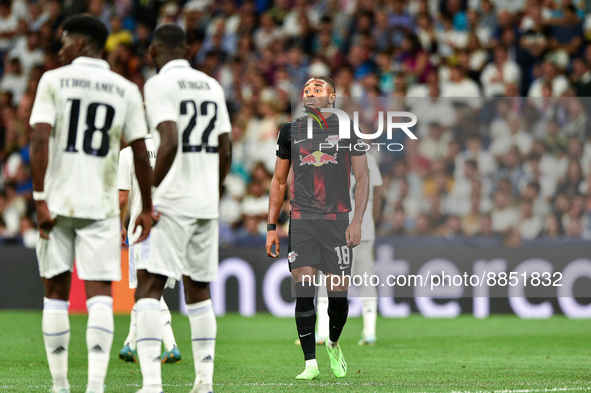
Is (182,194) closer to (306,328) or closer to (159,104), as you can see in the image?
(159,104)

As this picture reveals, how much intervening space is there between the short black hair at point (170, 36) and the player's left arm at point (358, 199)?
76.7 inches

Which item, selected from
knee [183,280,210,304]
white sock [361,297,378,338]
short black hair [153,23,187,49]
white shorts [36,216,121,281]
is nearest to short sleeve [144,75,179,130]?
short black hair [153,23,187,49]

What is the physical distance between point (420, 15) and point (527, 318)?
18.9 ft

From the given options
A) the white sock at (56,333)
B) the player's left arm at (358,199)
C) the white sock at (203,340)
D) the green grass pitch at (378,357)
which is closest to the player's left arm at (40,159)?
the white sock at (56,333)

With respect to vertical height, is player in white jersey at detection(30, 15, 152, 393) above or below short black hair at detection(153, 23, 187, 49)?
below

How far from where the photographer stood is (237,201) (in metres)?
14.2

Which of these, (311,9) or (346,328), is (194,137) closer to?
(346,328)

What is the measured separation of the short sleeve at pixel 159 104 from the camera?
16.5ft

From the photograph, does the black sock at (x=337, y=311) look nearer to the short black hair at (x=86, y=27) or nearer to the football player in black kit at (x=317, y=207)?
the football player in black kit at (x=317, y=207)

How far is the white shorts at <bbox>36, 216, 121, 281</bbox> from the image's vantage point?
4.92 meters

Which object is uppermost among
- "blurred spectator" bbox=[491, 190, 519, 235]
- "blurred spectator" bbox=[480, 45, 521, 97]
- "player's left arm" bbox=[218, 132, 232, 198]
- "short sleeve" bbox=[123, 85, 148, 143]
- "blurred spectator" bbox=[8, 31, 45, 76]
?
"blurred spectator" bbox=[8, 31, 45, 76]

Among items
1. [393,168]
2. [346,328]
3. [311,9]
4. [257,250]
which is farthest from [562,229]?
[311,9]

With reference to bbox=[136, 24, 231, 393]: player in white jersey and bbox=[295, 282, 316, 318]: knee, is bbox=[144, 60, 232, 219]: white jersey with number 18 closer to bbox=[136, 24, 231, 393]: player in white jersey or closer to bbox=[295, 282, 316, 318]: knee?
bbox=[136, 24, 231, 393]: player in white jersey

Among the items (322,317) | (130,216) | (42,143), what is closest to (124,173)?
(130,216)
